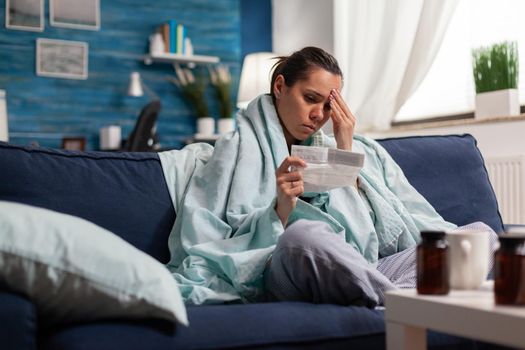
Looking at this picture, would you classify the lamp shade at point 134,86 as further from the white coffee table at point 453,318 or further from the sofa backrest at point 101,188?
the white coffee table at point 453,318

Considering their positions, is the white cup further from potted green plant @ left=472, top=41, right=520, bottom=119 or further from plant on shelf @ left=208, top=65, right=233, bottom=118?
plant on shelf @ left=208, top=65, right=233, bottom=118

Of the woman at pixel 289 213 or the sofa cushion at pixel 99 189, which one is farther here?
the sofa cushion at pixel 99 189

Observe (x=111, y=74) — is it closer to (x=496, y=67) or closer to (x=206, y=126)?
(x=206, y=126)

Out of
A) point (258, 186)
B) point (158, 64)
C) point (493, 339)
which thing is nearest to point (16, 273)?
point (493, 339)

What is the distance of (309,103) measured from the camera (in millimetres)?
2133

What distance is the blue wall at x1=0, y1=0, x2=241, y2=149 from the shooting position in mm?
5168

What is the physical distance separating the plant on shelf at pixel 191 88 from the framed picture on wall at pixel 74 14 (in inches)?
28.2

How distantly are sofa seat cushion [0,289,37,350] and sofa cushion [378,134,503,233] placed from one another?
1.49m

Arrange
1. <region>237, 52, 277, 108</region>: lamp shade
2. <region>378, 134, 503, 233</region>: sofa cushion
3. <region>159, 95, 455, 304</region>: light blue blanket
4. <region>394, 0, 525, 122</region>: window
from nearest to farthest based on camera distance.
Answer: <region>159, 95, 455, 304</region>: light blue blanket, <region>378, 134, 503, 233</region>: sofa cushion, <region>394, 0, 525, 122</region>: window, <region>237, 52, 277, 108</region>: lamp shade

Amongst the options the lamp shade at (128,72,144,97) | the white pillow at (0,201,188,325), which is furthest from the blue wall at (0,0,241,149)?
the white pillow at (0,201,188,325)

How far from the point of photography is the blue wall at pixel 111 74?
517 centimetres

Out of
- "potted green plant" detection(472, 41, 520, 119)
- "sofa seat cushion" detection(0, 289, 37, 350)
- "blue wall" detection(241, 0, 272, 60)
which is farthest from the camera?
"blue wall" detection(241, 0, 272, 60)

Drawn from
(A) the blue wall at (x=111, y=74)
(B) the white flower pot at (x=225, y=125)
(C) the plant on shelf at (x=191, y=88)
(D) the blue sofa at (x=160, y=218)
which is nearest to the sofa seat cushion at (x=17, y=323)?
(D) the blue sofa at (x=160, y=218)

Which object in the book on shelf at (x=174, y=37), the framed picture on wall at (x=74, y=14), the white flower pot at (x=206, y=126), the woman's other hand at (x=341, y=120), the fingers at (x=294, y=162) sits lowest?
A: the fingers at (x=294, y=162)
